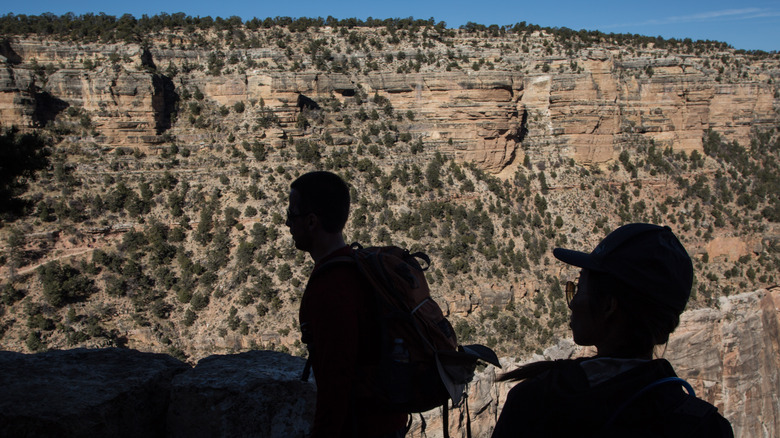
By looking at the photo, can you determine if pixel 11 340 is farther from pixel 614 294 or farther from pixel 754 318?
pixel 754 318

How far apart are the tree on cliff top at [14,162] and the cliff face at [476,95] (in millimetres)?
17824

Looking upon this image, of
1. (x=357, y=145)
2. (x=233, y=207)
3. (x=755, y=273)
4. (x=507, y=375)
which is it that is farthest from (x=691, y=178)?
(x=507, y=375)

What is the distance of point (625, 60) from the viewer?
29.0m

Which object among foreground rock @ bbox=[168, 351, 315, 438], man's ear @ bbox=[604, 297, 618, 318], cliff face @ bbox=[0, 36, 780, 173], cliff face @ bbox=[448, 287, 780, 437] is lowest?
cliff face @ bbox=[448, 287, 780, 437]

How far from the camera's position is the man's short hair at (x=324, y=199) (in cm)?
205

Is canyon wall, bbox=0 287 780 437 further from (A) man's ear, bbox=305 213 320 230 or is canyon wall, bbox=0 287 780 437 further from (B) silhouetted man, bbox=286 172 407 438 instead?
(A) man's ear, bbox=305 213 320 230

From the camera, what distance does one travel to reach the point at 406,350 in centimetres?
185

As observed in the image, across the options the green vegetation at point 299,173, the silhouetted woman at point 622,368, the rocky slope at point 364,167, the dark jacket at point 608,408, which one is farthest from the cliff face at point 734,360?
the dark jacket at point 608,408

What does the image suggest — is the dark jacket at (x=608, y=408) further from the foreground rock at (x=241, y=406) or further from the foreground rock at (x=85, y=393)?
the foreground rock at (x=85, y=393)

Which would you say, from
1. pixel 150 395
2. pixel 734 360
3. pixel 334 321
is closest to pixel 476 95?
pixel 734 360

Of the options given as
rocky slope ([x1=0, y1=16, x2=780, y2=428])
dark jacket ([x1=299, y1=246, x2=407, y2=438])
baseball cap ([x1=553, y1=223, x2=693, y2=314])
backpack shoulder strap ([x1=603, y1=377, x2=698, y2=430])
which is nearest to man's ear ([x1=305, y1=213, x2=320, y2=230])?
dark jacket ([x1=299, y1=246, x2=407, y2=438])

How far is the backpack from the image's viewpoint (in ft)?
5.99

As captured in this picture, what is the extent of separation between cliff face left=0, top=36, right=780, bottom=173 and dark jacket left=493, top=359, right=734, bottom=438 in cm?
2231

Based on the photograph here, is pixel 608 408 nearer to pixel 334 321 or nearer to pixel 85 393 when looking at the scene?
pixel 334 321
